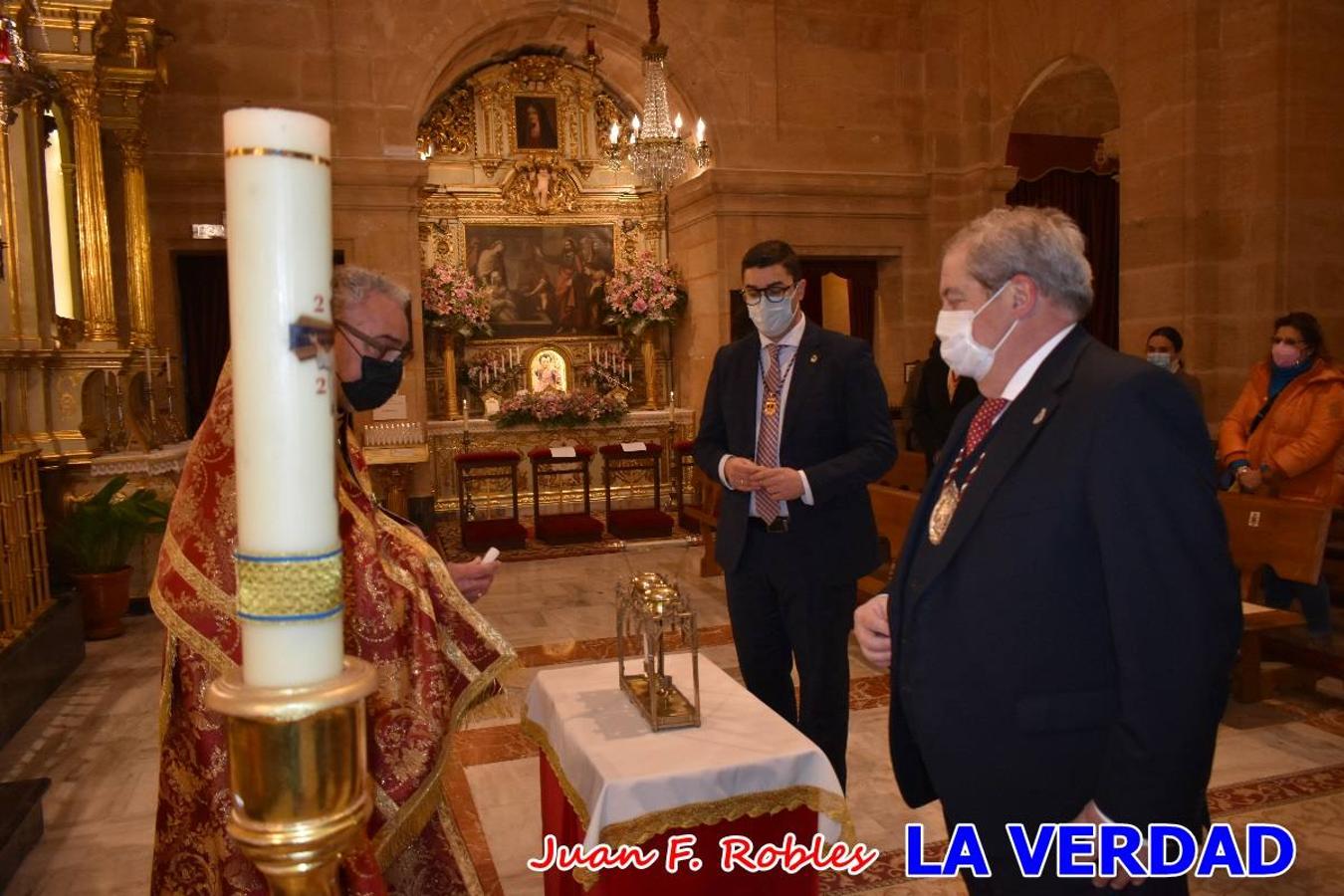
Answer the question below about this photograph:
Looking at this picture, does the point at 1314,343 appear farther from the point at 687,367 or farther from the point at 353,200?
the point at 353,200

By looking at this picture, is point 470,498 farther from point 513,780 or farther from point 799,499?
point 799,499

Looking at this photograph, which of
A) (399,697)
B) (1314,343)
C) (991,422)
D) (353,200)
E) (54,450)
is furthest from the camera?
(353,200)

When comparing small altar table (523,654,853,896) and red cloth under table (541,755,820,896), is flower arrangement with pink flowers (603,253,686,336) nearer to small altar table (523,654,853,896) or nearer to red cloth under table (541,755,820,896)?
small altar table (523,654,853,896)

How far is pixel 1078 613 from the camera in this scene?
1.63 m

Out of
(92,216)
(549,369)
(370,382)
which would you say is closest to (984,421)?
(370,382)

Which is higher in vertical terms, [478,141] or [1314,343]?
[478,141]

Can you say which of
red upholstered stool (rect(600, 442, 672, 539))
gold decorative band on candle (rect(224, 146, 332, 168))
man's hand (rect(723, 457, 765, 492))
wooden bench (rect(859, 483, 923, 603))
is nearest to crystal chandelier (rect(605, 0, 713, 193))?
red upholstered stool (rect(600, 442, 672, 539))

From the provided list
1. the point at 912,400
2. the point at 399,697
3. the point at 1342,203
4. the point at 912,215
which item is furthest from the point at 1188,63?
the point at 399,697

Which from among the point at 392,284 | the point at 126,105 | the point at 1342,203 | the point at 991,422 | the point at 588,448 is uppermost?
the point at 126,105

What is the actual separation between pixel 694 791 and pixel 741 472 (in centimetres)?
116

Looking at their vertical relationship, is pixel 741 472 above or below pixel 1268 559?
above

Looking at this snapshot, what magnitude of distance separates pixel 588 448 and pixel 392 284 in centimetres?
790

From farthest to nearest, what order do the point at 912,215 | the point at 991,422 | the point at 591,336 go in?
the point at 591,336 < the point at 912,215 < the point at 991,422

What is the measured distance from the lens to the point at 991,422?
6.11ft
